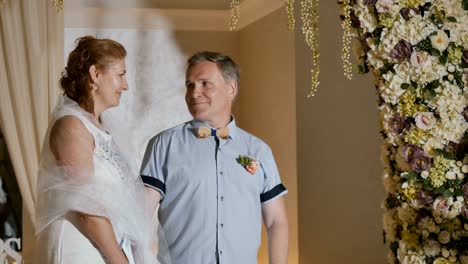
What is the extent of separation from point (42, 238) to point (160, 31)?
4.33m

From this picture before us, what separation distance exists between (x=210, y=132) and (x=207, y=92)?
0.19 meters

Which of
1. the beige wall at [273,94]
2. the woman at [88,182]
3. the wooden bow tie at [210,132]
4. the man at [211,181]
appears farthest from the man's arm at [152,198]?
the beige wall at [273,94]

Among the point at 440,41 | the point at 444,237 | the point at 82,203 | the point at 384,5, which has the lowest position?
the point at 444,237

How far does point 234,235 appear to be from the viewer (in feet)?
11.2

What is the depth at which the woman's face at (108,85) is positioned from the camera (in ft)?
10.1

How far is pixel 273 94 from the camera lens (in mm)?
6309

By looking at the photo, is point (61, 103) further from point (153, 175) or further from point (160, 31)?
point (160, 31)

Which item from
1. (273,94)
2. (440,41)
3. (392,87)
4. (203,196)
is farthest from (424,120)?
(273,94)

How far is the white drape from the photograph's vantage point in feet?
20.7

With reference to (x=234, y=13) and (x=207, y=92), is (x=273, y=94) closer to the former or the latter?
(x=234, y=13)

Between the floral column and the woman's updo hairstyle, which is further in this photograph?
the woman's updo hairstyle

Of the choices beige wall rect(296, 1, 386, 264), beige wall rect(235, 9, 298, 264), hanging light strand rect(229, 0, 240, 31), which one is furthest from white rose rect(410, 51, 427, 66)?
Result: beige wall rect(235, 9, 298, 264)

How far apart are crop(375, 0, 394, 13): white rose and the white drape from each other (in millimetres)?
4008

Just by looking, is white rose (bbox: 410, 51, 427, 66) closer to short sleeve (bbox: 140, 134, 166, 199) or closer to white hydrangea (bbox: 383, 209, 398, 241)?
white hydrangea (bbox: 383, 209, 398, 241)
